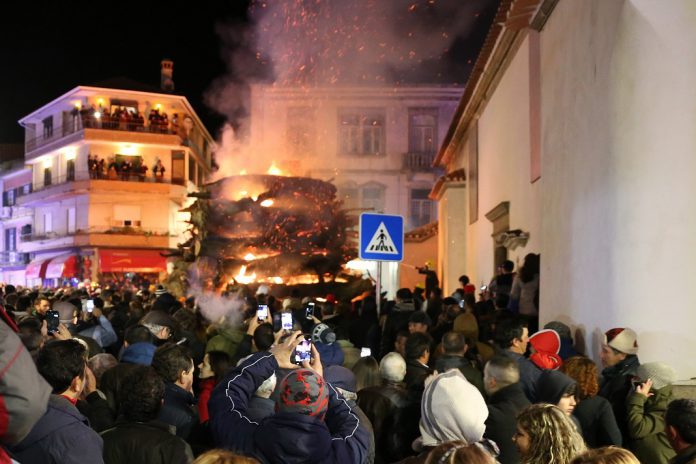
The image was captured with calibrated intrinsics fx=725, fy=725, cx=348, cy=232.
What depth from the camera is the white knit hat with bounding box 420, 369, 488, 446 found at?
357cm

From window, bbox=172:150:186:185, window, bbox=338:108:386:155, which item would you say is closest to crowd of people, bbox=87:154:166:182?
window, bbox=172:150:186:185

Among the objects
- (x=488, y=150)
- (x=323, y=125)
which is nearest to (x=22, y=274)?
(x=323, y=125)

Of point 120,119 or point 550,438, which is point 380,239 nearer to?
point 550,438

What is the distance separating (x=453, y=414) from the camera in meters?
3.57

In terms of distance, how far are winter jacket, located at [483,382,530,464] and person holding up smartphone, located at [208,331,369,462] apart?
1161 mm

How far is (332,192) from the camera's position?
74.8 ft

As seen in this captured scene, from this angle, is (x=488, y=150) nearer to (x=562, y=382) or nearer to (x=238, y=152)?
(x=562, y=382)

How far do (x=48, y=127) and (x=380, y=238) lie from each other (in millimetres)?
44314

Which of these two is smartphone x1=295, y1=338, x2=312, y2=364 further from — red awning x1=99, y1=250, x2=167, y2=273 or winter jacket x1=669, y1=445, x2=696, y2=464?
red awning x1=99, y1=250, x2=167, y2=273

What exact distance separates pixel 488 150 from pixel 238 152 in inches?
809

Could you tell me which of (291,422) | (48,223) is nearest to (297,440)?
(291,422)

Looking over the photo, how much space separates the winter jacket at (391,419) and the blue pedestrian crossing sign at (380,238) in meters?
4.33

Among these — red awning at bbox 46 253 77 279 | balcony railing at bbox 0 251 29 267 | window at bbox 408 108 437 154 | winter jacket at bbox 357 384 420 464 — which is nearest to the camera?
winter jacket at bbox 357 384 420 464

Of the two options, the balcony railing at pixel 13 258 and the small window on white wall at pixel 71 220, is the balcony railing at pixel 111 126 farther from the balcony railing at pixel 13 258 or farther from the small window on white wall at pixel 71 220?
the balcony railing at pixel 13 258
